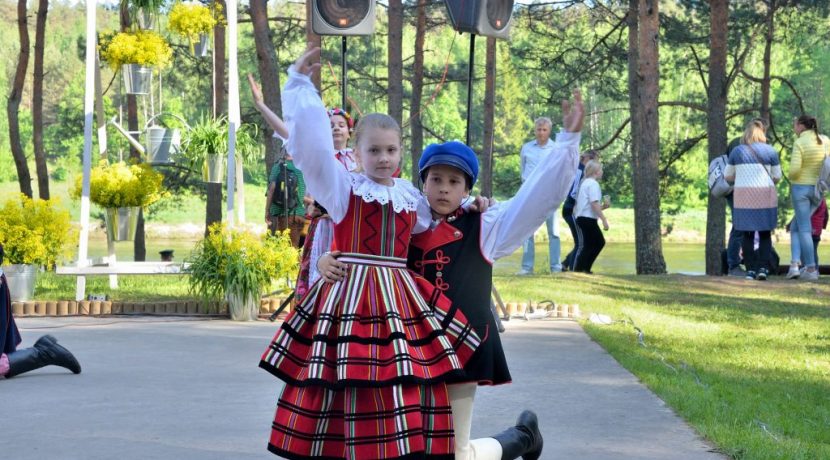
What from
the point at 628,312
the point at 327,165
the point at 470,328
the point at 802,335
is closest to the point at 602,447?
the point at 470,328

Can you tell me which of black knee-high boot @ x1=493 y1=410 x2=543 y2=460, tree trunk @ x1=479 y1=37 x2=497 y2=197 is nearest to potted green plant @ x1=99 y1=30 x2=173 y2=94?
black knee-high boot @ x1=493 y1=410 x2=543 y2=460

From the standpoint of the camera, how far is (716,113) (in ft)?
67.8

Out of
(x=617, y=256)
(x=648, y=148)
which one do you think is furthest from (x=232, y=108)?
(x=617, y=256)

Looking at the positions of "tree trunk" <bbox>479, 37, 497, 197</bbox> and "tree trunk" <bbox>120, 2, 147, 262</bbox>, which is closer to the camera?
"tree trunk" <bbox>120, 2, 147, 262</bbox>

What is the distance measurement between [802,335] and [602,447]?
5004 mm

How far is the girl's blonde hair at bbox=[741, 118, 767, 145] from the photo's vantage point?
1490 cm

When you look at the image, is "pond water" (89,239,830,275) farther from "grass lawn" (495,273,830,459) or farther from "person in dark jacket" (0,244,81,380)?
"person in dark jacket" (0,244,81,380)

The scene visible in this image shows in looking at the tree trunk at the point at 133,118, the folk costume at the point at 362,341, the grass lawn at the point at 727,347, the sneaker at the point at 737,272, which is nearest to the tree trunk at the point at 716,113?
the sneaker at the point at 737,272

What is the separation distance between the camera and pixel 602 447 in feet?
18.9

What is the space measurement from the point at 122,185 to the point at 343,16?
14.4 feet

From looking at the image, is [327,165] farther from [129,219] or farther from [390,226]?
[129,219]

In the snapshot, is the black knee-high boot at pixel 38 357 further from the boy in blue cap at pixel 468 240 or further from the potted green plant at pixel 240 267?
the boy in blue cap at pixel 468 240

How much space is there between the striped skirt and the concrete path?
1.44 metres

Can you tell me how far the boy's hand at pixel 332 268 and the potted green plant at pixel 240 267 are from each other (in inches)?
282
